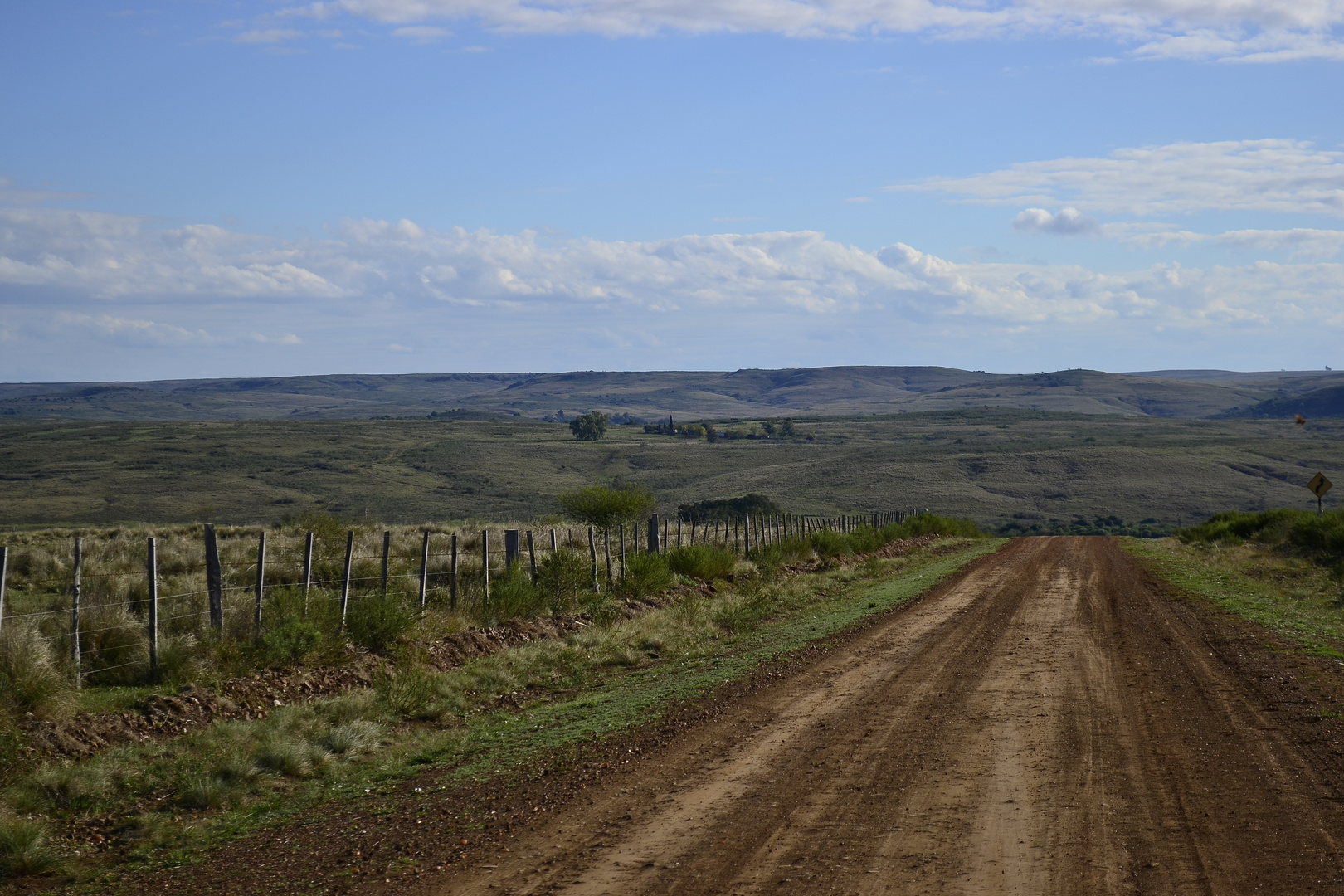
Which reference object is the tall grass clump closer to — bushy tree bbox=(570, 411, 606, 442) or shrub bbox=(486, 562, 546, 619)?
shrub bbox=(486, 562, 546, 619)

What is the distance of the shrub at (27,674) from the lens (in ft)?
30.7

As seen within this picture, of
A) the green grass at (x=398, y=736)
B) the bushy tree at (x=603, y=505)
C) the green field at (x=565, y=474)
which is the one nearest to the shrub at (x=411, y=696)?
the green grass at (x=398, y=736)

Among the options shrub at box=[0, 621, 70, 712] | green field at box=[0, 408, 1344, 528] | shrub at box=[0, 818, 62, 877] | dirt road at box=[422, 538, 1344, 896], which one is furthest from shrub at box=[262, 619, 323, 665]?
green field at box=[0, 408, 1344, 528]

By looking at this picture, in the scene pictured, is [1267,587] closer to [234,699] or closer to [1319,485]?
[1319,485]

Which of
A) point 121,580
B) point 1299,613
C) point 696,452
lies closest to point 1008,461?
point 696,452

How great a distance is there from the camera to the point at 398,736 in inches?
410

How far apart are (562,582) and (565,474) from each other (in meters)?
80.5

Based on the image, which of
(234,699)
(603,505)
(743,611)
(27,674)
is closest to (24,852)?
(27,674)

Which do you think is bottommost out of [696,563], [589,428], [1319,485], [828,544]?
[828,544]

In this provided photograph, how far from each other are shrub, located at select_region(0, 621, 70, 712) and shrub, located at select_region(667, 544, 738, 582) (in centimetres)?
1470

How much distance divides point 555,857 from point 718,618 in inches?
495

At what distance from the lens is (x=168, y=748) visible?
9242mm

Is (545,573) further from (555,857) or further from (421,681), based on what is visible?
(555,857)

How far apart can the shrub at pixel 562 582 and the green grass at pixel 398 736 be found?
1547 mm
